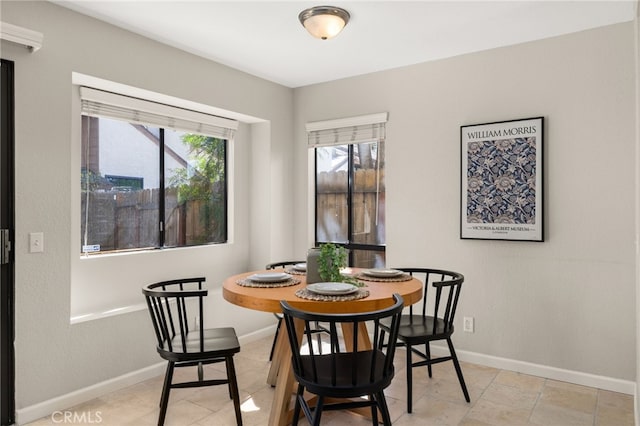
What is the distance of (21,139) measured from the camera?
248 cm

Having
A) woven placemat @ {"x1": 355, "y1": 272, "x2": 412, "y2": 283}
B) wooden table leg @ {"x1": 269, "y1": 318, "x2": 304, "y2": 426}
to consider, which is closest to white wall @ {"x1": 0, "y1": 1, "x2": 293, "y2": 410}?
wooden table leg @ {"x1": 269, "y1": 318, "x2": 304, "y2": 426}

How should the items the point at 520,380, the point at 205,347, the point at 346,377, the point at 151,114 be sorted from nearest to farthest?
the point at 346,377 → the point at 205,347 → the point at 520,380 → the point at 151,114

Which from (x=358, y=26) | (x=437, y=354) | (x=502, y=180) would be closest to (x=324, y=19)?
(x=358, y=26)

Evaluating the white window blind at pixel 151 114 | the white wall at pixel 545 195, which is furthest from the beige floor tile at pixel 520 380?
the white window blind at pixel 151 114

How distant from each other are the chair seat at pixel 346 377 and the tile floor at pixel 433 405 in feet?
1.94

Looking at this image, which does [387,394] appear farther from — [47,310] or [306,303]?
[47,310]

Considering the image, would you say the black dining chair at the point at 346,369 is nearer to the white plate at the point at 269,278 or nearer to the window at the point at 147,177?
the white plate at the point at 269,278

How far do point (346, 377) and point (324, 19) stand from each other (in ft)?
6.83

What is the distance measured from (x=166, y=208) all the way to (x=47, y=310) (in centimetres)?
130

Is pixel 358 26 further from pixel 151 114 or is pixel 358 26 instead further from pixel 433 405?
pixel 433 405

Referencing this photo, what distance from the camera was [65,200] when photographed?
2.69 metres

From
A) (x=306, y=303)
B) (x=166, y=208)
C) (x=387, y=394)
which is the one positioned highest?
(x=166, y=208)

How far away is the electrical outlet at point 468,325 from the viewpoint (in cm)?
348

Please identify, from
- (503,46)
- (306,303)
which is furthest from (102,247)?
(503,46)
